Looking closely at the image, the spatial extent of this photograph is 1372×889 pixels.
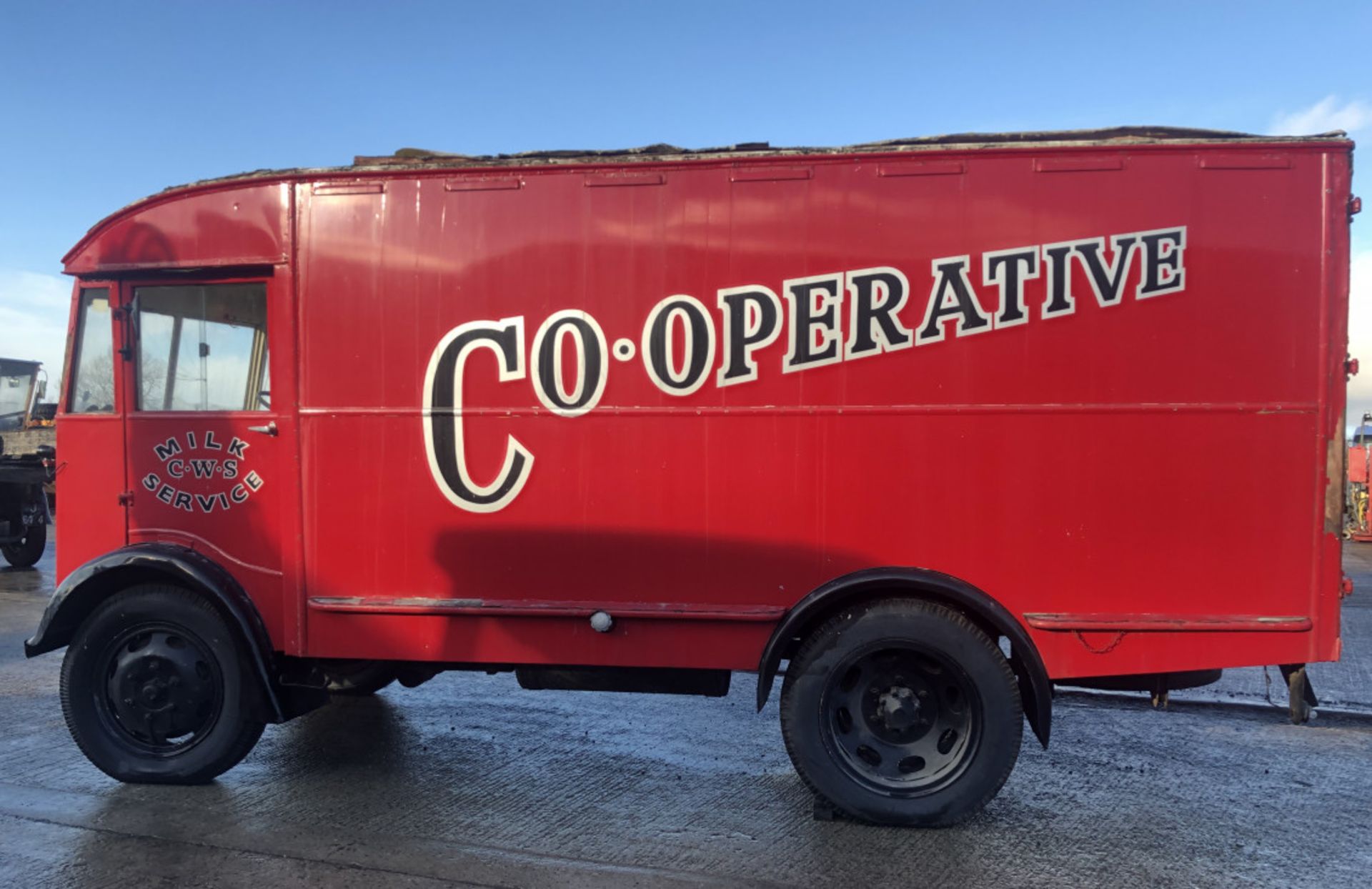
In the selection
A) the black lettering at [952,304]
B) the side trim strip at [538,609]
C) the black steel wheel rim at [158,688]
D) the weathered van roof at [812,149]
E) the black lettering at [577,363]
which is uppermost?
the weathered van roof at [812,149]

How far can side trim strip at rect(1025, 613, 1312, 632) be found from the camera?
3625 millimetres

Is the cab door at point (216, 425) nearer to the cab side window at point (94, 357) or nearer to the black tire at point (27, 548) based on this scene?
the cab side window at point (94, 357)

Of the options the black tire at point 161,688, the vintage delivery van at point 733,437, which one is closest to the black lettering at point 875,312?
the vintage delivery van at point 733,437

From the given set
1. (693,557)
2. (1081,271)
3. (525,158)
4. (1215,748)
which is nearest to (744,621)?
(693,557)

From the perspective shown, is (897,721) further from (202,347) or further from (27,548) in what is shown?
(27,548)

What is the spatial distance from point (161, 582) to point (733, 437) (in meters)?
2.91

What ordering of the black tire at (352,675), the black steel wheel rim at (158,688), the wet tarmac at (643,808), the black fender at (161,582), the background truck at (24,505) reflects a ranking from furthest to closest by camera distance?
the background truck at (24,505), the black tire at (352,675), the black steel wheel rim at (158,688), the black fender at (161,582), the wet tarmac at (643,808)

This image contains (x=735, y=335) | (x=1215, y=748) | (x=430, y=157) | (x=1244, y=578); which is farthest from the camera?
(x=1215, y=748)

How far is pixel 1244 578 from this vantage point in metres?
3.64

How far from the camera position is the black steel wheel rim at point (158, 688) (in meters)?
4.25

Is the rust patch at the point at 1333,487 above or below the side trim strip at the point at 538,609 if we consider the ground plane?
above

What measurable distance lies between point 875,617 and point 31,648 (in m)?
4.05

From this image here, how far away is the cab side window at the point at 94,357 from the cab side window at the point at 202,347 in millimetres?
179

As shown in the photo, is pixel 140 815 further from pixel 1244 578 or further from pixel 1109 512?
pixel 1244 578
